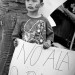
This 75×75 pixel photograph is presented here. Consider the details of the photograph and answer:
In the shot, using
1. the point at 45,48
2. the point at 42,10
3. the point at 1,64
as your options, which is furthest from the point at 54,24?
the point at 1,64

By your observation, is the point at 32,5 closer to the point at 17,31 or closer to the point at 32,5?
the point at 32,5

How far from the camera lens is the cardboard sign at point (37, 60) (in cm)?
381

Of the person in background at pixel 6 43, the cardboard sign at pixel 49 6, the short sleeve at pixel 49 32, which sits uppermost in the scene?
the cardboard sign at pixel 49 6

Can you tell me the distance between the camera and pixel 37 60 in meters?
3.80

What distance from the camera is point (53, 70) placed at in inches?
151

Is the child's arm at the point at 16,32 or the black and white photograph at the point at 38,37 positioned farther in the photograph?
the child's arm at the point at 16,32

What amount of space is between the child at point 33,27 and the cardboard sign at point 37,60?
0.17 meters

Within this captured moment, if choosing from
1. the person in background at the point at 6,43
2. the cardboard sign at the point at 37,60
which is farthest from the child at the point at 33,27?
the person in background at the point at 6,43

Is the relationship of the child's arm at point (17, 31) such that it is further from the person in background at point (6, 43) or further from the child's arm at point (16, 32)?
the person in background at point (6, 43)

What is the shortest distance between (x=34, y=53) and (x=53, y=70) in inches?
10.9

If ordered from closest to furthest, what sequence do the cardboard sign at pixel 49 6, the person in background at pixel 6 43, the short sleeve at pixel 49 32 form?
the short sleeve at pixel 49 32, the cardboard sign at pixel 49 6, the person in background at pixel 6 43

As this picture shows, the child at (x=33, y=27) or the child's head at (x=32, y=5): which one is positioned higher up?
the child's head at (x=32, y=5)

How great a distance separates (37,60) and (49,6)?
0.81 meters

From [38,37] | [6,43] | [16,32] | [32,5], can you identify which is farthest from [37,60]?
[6,43]
